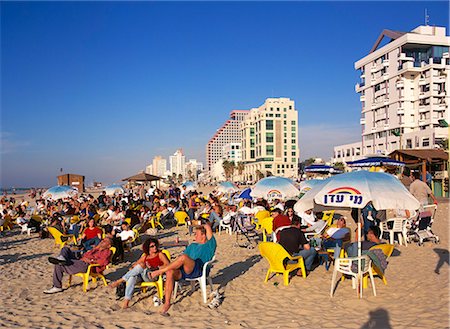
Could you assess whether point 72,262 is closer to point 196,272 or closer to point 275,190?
point 196,272

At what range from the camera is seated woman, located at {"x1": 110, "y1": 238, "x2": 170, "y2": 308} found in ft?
17.4

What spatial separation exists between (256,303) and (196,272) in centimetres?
99

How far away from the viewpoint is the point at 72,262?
623cm

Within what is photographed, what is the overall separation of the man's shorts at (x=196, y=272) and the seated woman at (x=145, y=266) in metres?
0.33

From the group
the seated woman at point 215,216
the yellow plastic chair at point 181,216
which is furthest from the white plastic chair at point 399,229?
the yellow plastic chair at point 181,216

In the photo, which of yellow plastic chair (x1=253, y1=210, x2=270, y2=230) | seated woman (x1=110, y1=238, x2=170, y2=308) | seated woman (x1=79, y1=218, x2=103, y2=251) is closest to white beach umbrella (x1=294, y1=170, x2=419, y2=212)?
seated woman (x1=110, y1=238, x2=170, y2=308)

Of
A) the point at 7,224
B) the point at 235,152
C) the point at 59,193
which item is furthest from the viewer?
the point at 235,152

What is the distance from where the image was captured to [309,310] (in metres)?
4.97

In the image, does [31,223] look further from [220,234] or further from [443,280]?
[443,280]

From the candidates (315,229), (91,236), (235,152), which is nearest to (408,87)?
(315,229)

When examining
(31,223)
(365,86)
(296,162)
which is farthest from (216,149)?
(31,223)

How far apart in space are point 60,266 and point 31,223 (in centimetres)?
850

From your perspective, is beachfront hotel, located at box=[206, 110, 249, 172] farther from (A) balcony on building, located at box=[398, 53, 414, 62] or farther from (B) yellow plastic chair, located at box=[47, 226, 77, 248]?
(B) yellow plastic chair, located at box=[47, 226, 77, 248]

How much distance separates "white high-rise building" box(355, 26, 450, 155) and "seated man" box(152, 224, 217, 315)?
154 ft
